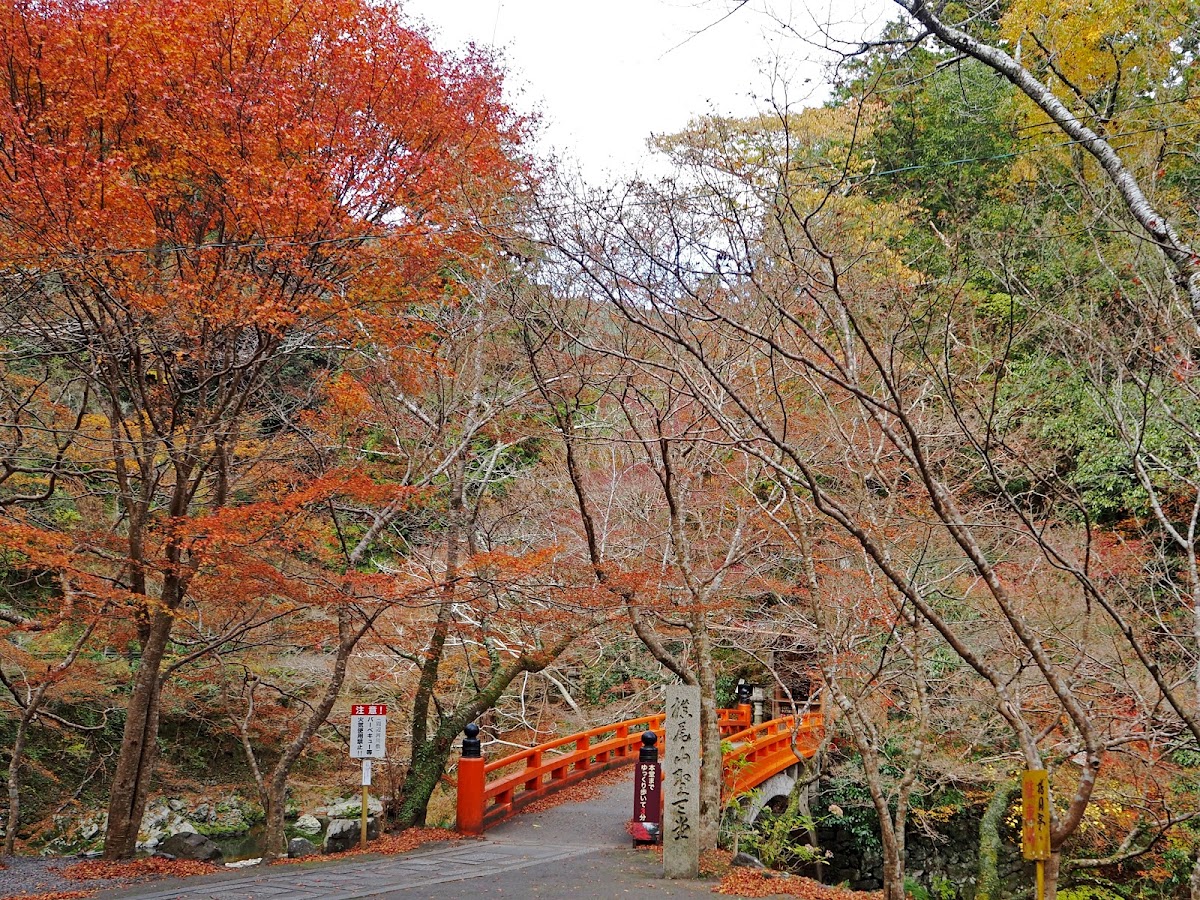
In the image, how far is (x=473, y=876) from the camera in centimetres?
925

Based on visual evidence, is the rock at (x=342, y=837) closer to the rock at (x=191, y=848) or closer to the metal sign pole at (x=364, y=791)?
the metal sign pole at (x=364, y=791)

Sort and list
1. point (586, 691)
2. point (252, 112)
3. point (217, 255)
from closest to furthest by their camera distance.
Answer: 1. point (252, 112)
2. point (217, 255)
3. point (586, 691)

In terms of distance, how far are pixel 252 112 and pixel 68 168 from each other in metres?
1.77

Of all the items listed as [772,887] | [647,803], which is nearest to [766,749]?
[647,803]

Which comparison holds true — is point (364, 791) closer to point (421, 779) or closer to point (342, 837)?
point (342, 837)

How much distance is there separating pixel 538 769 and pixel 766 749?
16.0ft

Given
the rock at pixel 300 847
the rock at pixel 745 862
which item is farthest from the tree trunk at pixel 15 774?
the rock at pixel 745 862

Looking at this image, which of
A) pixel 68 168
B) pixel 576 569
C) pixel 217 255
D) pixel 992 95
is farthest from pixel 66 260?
pixel 992 95

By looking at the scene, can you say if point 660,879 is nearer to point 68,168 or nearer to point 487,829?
point 487,829

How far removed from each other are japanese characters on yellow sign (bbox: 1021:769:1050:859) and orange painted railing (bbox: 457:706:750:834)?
9.02 meters

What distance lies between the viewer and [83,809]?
16.0 meters

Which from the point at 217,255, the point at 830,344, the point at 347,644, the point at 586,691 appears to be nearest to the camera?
the point at 217,255

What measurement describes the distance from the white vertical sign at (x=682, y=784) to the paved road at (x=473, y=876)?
25 cm

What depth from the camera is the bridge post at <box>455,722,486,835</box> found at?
12.4 m
